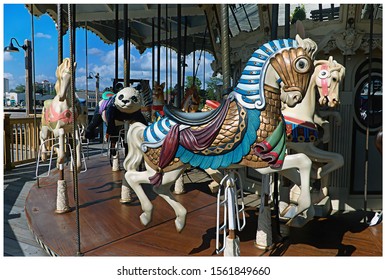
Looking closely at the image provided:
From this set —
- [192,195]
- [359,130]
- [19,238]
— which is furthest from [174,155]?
[359,130]

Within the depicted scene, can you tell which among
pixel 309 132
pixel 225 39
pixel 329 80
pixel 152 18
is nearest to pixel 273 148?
pixel 225 39

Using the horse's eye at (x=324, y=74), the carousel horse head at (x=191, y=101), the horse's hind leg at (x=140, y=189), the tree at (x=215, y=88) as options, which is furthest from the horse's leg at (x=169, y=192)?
the tree at (x=215, y=88)

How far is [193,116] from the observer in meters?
2.28

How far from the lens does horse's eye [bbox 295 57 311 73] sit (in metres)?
2.05

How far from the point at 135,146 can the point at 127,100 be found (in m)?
1.29

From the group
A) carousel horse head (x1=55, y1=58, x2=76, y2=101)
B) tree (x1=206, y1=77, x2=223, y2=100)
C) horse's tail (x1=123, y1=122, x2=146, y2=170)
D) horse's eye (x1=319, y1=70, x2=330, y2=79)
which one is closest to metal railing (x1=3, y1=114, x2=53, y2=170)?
carousel horse head (x1=55, y1=58, x2=76, y2=101)

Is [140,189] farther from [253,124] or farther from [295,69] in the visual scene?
[295,69]

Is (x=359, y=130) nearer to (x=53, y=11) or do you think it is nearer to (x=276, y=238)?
(x=276, y=238)

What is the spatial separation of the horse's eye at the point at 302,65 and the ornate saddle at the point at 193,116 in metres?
0.51

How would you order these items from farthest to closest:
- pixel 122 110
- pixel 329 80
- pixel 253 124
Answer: pixel 122 110 < pixel 329 80 < pixel 253 124

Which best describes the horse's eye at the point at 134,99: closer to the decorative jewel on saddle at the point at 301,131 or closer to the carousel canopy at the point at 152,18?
the carousel canopy at the point at 152,18

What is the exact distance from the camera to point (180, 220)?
252 cm

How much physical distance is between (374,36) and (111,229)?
377 cm
